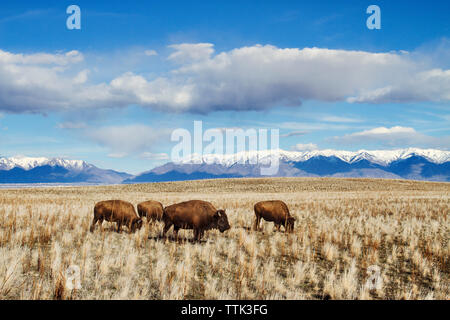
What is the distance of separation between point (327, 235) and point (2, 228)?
12.4 m

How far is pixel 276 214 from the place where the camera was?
13.7 m

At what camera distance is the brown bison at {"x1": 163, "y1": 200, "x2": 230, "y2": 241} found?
1052 centimetres

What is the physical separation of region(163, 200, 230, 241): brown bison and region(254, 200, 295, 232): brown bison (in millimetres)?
3613

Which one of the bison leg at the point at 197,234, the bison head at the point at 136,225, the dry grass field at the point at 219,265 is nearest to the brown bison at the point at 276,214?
the dry grass field at the point at 219,265

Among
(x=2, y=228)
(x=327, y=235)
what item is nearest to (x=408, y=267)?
(x=327, y=235)

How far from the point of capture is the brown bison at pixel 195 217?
1052 centimetres

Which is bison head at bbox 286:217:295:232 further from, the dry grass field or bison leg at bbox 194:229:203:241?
bison leg at bbox 194:229:203:241

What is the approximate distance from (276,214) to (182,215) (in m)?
4.90

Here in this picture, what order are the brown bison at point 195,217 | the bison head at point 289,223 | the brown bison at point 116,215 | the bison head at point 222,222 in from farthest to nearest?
the bison head at point 289,223 < the brown bison at point 116,215 < the bison head at point 222,222 < the brown bison at point 195,217

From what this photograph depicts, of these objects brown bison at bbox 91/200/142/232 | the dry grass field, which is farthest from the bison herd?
the dry grass field

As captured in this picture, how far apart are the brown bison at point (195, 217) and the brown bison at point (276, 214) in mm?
3613

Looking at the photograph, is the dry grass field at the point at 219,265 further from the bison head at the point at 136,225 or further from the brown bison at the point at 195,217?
the brown bison at the point at 195,217
